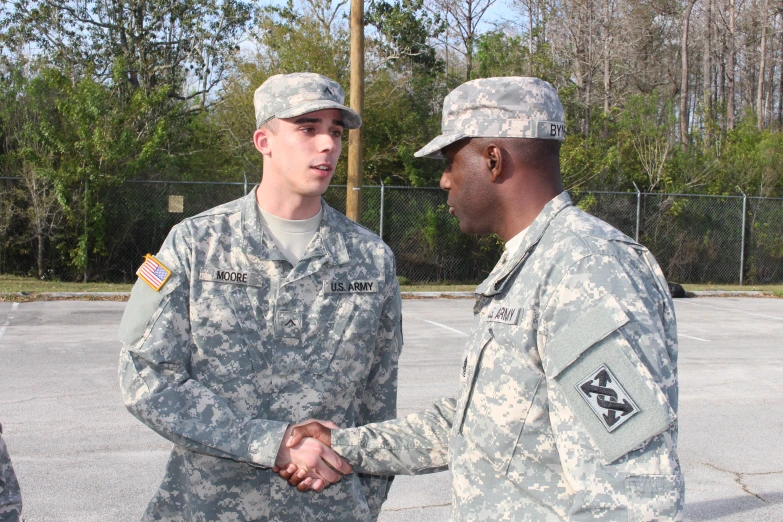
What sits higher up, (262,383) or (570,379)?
(570,379)

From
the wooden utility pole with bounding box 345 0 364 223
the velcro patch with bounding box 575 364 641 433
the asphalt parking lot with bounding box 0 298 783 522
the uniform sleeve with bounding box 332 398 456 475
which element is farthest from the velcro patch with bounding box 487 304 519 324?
the wooden utility pole with bounding box 345 0 364 223

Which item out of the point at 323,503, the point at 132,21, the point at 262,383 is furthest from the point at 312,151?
the point at 132,21

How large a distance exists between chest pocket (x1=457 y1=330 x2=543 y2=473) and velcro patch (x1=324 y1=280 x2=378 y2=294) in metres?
0.90

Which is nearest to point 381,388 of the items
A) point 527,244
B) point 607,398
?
point 527,244

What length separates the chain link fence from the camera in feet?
53.2

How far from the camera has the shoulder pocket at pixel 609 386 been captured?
1.55 metres

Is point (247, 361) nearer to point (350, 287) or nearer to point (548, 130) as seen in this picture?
point (350, 287)

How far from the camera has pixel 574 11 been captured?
29.8 metres

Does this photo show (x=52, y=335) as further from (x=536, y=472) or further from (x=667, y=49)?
(x=667, y=49)

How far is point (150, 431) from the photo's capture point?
6.03 m

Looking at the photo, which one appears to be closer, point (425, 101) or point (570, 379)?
point (570, 379)

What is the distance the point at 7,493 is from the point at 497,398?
1850 mm

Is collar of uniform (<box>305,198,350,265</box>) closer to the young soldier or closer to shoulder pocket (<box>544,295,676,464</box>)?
the young soldier

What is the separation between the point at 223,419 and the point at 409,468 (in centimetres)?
60
